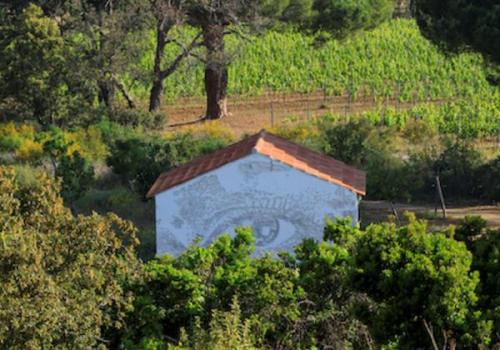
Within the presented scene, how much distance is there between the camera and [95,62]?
36.4 metres

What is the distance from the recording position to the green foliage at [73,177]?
27734 mm

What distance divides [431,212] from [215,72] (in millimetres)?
15108

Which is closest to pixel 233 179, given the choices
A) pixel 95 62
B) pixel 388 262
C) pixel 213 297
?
pixel 213 297

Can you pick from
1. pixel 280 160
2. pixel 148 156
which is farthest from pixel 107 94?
pixel 280 160

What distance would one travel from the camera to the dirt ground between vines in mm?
42250

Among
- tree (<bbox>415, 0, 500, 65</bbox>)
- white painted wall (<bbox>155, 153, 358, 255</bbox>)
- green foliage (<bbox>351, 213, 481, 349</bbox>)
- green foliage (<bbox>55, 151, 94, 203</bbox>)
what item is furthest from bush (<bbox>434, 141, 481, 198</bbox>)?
green foliage (<bbox>351, 213, 481, 349</bbox>)

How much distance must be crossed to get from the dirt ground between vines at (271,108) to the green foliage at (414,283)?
2542 centimetres

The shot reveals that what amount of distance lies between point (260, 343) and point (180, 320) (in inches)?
66.0

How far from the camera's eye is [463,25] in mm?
28812

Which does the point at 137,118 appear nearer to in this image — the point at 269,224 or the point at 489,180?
the point at 489,180

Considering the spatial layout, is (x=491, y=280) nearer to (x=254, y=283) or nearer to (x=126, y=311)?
(x=254, y=283)

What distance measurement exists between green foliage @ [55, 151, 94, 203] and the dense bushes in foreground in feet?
31.1

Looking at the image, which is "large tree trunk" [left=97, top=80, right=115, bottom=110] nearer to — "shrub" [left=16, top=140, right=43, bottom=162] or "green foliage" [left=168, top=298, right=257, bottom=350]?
"shrub" [left=16, top=140, right=43, bottom=162]

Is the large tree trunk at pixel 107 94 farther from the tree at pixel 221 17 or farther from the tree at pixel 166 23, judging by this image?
the tree at pixel 221 17
